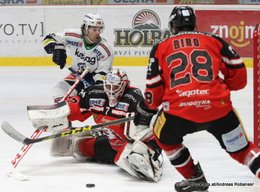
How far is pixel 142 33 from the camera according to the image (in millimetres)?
10180

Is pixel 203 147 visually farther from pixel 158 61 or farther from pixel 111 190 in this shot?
pixel 158 61

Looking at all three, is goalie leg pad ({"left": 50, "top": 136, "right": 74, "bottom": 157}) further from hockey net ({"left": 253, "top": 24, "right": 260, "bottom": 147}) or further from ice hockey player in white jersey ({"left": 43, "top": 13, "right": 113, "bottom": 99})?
hockey net ({"left": 253, "top": 24, "right": 260, "bottom": 147})

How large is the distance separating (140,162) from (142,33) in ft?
19.7

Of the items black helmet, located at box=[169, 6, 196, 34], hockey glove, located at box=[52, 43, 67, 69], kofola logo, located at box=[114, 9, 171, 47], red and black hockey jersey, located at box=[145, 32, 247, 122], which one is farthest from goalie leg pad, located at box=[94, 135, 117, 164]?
kofola logo, located at box=[114, 9, 171, 47]

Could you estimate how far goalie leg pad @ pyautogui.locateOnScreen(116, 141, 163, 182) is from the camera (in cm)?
430

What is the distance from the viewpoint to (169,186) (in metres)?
4.26

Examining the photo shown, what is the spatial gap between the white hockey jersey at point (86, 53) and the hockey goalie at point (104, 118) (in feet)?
3.09

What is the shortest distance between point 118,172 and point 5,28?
5938 millimetres

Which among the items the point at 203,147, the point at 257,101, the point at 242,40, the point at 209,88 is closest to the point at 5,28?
the point at 242,40

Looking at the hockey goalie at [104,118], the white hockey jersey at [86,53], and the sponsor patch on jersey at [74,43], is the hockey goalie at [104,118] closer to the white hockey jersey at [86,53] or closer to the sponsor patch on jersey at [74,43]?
the white hockey jersey at [86,53]

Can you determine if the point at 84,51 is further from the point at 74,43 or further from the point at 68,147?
the point at 68,147

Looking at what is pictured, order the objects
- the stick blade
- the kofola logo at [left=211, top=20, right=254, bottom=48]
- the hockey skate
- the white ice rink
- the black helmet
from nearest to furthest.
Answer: the black helmet
the hockey skate
the white ice rink
the stick blade
the kofola logo at [left=211, top=20, right=254, bottom=48]

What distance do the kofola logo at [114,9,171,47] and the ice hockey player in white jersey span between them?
409 cm

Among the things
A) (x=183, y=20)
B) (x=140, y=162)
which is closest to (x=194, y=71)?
(x=183, y=20)
